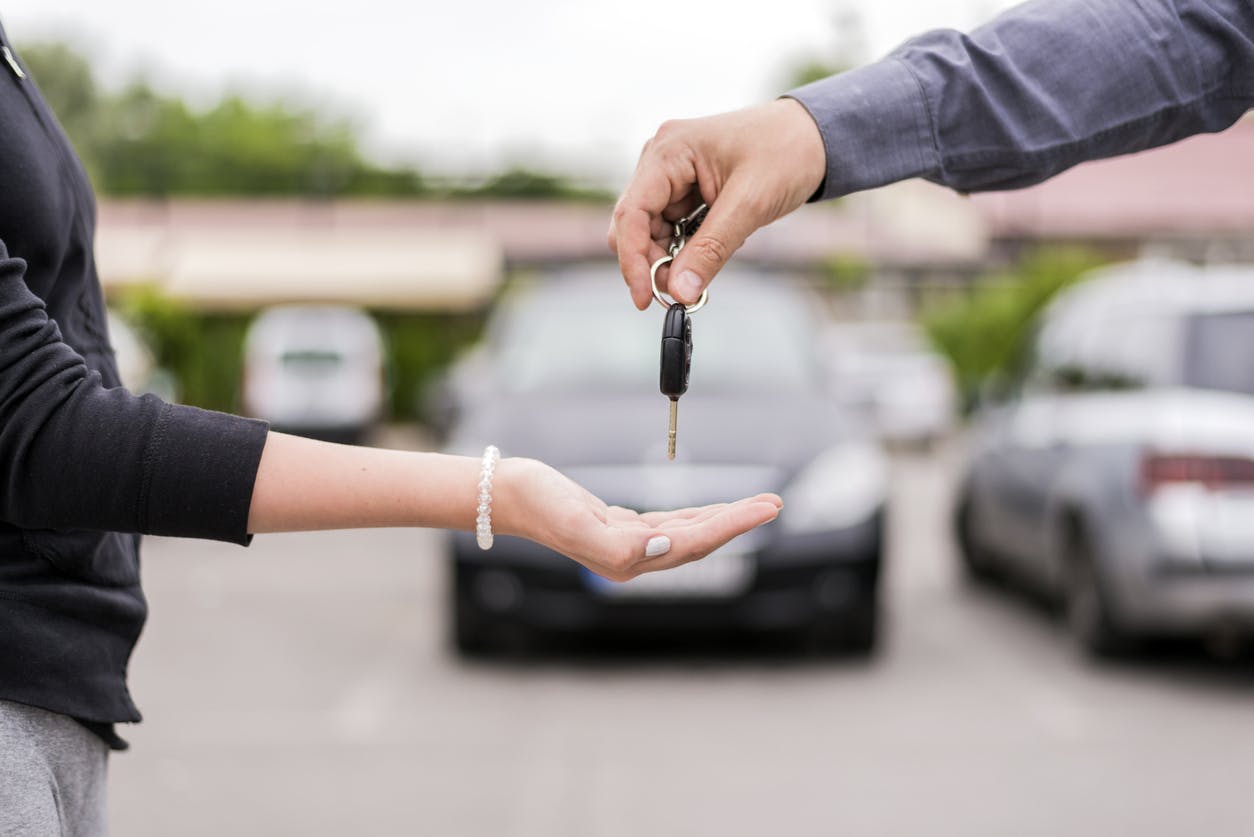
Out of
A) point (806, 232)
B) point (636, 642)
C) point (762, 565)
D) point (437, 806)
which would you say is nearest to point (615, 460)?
point (762, 565)

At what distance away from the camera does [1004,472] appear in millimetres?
7734

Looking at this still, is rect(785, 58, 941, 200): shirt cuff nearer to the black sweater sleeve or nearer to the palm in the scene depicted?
the palm

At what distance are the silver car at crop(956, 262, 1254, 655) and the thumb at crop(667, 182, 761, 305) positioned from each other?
4448 mm

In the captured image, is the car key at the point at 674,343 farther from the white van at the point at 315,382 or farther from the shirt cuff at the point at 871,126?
the white van at the point at 315,382

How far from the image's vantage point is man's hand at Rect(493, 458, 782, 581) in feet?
4.98

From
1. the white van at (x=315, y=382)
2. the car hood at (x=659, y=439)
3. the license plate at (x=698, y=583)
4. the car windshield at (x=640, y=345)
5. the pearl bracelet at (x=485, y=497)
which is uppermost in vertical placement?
→ the pearl bracelet at (x=485, y=497)

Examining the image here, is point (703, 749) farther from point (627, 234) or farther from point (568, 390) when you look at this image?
point (627, 234)

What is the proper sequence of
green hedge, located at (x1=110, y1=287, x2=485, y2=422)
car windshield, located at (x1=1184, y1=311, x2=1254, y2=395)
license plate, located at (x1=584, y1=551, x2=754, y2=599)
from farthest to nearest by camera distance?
green hedge, located at (x1=110, y1=287, x2=485, y2=422) < license plate, located at (x1=584, y1=551, x2=754, y2=599) < car windshield, located at (x1=1184, y1=311, x2=1254, y2=395)

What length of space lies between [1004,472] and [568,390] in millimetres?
2496

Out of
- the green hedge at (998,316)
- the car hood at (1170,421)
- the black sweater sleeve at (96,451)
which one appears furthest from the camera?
the green hedge at (998,316)

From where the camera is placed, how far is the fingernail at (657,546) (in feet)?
4.98

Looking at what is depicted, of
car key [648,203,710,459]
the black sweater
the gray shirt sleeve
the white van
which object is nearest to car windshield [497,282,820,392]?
the gray shirt sleeve

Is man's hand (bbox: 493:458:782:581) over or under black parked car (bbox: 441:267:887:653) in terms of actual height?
over

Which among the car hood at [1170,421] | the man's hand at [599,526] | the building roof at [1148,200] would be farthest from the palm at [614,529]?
the building roof at [1148,200]
